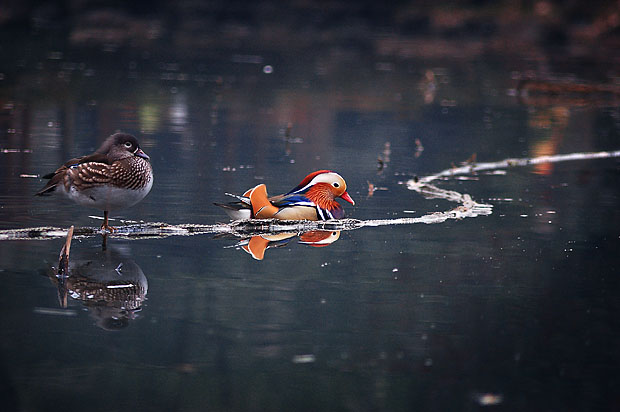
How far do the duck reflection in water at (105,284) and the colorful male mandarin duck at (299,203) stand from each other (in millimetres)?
1701

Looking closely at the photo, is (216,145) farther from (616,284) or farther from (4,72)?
(4,72)

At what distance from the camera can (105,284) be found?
8227mm

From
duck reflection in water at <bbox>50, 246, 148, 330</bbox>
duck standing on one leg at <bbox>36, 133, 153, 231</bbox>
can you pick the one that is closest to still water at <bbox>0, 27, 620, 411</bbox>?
duck reflection in water at <bbox>50, 246, 148, 330</bbox>

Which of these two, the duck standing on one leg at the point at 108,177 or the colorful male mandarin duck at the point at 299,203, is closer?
the duck standing on one leg at the point at 108,177

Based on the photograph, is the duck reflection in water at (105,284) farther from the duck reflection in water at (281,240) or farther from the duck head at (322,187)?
the duck head at (322,187)

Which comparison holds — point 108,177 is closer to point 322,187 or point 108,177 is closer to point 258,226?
point 258,226

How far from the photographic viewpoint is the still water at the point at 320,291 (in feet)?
21.5

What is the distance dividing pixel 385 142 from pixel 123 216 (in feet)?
27.6

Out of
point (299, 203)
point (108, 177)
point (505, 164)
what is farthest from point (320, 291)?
point (505, 164)

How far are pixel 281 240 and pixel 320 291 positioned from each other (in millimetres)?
1895

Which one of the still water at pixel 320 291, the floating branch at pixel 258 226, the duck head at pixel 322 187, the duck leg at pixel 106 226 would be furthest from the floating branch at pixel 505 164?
the duck leg at pixel 106 226

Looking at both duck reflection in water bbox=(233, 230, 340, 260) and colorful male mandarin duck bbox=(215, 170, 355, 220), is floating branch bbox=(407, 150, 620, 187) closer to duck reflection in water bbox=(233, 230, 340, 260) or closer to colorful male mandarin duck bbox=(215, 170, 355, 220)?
colorful male mandarin duck bbox=(215, 170, 355, 220)

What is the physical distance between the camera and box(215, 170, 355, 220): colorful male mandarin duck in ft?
35.0

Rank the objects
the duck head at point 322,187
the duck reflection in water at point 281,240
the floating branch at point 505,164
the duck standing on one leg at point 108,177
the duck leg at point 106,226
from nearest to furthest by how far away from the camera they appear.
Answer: the duck standing on one leg at point 108,177 → the duck reflection in water at point 281,240 → the duck leg at point 106,226 → the duck head at point 322,187 → the floating branch at point 505,164
